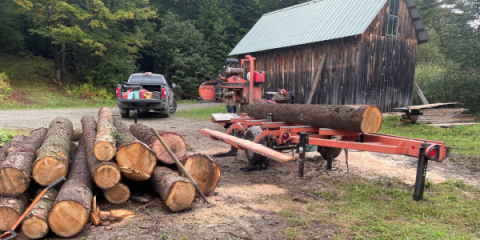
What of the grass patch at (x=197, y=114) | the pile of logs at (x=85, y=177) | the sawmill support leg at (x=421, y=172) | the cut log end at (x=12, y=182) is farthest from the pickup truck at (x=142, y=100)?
the sawmill support leg at (x=421, y=172)

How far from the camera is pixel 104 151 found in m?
3.80

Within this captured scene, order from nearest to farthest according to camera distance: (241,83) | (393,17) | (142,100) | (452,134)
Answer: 1. (452,134)
2. (241,83)
3. (142,100)
4. (393,17)

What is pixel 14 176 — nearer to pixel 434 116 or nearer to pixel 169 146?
pixel 169 146

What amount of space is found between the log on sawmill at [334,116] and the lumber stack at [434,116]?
7298 mm

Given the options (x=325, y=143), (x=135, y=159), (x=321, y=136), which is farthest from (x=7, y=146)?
(x=321, y=136)

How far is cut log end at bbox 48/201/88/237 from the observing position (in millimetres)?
3162

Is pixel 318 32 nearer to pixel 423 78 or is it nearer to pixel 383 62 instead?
pixel 383 62

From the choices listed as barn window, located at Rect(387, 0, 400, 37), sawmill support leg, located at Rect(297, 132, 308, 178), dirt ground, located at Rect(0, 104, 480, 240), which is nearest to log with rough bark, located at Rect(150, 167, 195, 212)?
dirt ground, located at Rect(0, 104, 480, 240)

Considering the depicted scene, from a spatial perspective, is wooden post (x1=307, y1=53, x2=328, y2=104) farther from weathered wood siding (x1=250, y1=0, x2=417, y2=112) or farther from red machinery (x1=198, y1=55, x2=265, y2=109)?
red machinery (x1=198, y1=55, x2=265, y2=109)

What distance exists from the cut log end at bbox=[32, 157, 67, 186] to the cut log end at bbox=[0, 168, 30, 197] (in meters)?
0.12

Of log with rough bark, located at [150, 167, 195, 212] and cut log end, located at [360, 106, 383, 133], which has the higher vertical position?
cut log end, located at [360, 106, 383, 133]

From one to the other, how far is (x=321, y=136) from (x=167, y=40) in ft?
79.0

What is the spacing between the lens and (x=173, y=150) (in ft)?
15.4

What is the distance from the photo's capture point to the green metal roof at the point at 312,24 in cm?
1282
